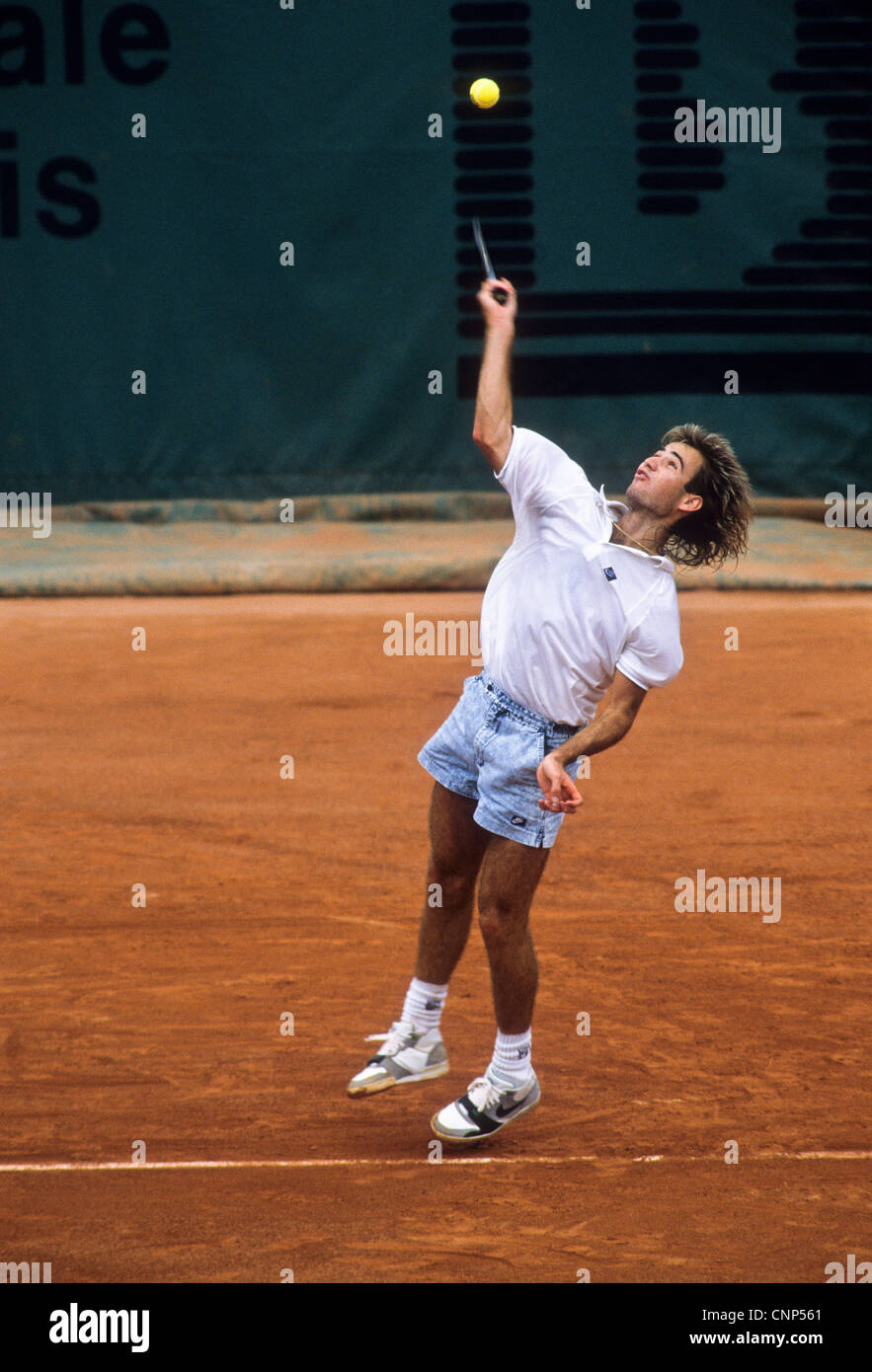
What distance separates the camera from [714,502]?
149 inches

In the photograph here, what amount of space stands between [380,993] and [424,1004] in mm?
686

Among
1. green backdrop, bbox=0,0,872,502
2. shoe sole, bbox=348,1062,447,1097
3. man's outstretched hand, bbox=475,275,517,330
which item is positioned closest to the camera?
man's outstretched hand, bbox=475,275,517,330

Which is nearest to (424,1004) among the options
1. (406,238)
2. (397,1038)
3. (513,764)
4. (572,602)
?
(397,1038)

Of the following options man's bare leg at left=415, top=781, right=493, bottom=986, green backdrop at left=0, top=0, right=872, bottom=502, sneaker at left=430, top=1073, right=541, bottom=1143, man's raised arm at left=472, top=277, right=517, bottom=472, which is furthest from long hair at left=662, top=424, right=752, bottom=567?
green backdrop at left=0, top=0, right=872, bottom=502

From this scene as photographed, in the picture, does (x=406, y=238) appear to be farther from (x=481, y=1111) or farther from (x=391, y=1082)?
(x=481, y=1111)

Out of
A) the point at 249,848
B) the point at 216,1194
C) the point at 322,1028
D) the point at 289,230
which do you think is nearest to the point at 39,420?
the point at 289,230

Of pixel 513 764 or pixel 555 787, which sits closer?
pixel 555 787

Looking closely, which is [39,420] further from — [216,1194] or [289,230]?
[216,1194]

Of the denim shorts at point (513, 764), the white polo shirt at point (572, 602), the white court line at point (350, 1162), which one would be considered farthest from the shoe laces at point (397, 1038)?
the white polo shirt at point (572, 602)

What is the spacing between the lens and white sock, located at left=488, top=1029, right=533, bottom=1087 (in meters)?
3.89

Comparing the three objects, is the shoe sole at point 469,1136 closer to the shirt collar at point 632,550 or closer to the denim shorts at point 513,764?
the denim shorts at point 513,764

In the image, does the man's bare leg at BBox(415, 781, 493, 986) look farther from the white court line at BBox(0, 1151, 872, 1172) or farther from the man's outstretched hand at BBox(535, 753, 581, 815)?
the white court line at BBox(0, 1151, 872, 1172)

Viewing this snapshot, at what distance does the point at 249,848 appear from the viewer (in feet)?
19.7

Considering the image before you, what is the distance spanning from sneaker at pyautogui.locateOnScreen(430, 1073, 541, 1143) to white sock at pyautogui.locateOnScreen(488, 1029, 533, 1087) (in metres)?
0.02
